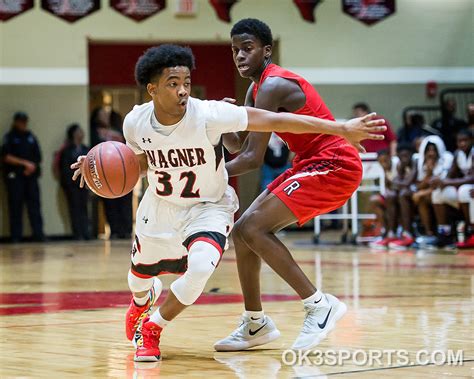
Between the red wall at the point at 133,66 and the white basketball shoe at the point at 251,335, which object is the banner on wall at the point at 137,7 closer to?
the red wall at the point at 133,66

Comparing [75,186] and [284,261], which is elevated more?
[284,261]

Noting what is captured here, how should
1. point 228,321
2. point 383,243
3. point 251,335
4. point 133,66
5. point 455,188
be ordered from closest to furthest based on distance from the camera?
point 251,335
point 228,321
point 455,188
point 383,243
point 133,66

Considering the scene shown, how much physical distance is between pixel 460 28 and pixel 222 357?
14298 mm

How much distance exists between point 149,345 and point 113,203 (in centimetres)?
1222

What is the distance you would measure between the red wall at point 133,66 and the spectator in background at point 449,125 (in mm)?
4398

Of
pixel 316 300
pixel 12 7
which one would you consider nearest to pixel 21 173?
pixel 12 7

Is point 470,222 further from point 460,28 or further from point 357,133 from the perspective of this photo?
point 357,133

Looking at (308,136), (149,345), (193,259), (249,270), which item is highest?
(308,136)

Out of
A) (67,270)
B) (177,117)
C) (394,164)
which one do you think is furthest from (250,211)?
(394,164)

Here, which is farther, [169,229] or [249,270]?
[249,270]

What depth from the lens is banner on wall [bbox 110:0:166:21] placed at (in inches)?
653

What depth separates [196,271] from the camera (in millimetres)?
4434

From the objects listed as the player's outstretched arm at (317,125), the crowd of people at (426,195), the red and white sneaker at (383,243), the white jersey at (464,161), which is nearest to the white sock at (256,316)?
the player's outstretched arm at (317,125)

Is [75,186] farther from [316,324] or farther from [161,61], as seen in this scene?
[316,324]
